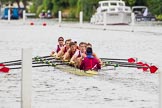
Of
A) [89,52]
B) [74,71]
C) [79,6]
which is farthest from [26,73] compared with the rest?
[79,6]

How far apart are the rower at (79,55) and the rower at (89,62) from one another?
7.7 inches

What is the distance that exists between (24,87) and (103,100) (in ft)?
9.71

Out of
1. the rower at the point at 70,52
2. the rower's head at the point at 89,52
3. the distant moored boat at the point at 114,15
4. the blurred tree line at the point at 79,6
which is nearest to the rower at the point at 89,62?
the rower's head at the point at 89,52

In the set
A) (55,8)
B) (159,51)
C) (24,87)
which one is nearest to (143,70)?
(24,87)

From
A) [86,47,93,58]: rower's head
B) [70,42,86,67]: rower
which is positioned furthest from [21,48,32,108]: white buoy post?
[70,42,86,67]: rower

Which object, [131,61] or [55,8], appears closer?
[131,61]

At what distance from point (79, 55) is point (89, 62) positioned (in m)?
0.74

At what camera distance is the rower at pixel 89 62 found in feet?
62.7

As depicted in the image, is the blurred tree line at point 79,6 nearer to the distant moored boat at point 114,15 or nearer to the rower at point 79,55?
the distant moored boat at point 114,15

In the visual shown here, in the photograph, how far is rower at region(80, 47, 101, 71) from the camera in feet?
62.7

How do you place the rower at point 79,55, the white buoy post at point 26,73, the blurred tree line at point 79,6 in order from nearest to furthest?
the white buoy post at point 26,73 → the rower at point 79,55 → the blurred tree line at point 79,6

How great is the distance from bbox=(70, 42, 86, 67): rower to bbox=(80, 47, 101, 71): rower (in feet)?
0.64

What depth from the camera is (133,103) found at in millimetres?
14547

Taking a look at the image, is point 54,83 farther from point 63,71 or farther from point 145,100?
point 145,100
